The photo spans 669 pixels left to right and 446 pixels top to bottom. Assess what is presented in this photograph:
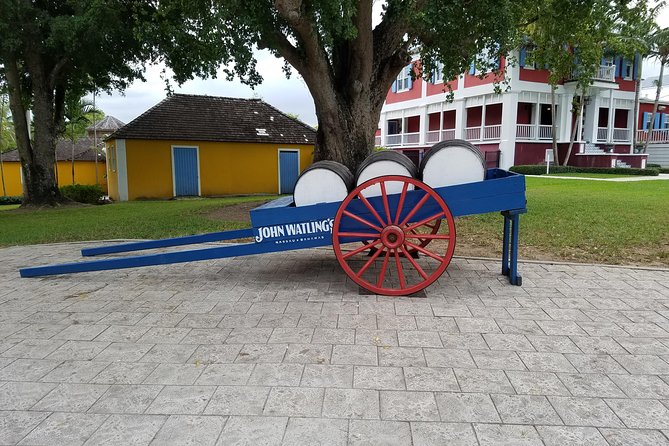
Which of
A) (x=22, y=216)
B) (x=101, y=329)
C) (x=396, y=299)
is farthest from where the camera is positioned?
(x=22, y=216)

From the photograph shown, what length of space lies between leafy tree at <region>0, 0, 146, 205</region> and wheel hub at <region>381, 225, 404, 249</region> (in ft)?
35.0

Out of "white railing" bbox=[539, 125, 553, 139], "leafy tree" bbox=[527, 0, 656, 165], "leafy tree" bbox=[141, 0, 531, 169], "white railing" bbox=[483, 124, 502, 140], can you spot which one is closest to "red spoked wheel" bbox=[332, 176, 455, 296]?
"leafy tree" bbox=[141, 0, 531, 169]

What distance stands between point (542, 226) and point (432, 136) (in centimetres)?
2488

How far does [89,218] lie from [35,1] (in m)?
8.14

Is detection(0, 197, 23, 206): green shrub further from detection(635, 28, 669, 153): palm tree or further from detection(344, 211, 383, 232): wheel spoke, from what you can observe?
detection(635, 28, 669, 153): palm tree

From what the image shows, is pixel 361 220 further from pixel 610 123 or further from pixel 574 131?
pixel 610 123

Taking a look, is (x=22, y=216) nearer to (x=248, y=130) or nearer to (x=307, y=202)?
(x=248, y=130)

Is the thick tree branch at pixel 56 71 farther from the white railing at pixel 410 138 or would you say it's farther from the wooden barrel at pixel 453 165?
the white railing at pixel 410 138

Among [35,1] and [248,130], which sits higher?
[35,1]

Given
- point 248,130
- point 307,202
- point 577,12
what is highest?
point 577,12

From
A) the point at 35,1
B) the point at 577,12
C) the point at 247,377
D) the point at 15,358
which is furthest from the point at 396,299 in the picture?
the point at 35,1

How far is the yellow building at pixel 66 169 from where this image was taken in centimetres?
3212

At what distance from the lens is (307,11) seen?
817cm

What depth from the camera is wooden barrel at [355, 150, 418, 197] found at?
5.00 metres
